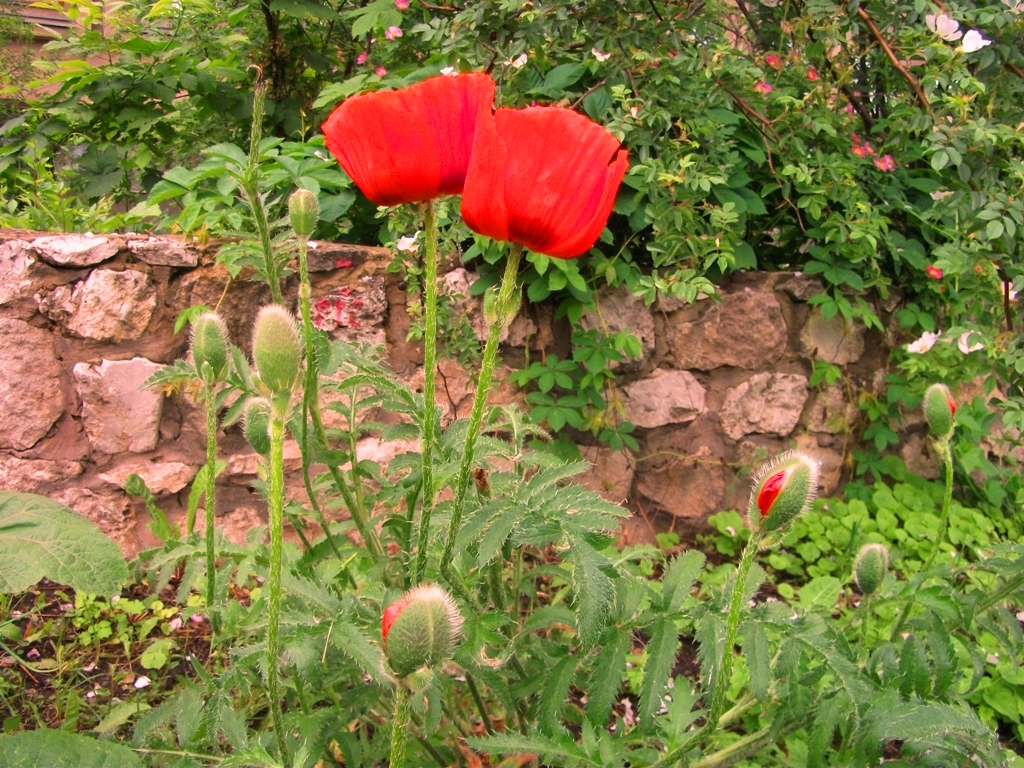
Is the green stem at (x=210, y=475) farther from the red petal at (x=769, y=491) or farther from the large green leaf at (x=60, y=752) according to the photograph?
the red petal at (x=769, y=491)

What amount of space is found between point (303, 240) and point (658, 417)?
5.63 feet

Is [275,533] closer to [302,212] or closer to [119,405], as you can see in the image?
[302,212]

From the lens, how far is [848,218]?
2.46 m

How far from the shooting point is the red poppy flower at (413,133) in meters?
0.84

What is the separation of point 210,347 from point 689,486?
200 centimetres

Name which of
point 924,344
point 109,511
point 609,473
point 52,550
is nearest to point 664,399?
point 609,473

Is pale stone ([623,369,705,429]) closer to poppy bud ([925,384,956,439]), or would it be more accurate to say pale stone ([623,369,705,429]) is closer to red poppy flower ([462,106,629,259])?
poppy bud ([925,384,956,439])

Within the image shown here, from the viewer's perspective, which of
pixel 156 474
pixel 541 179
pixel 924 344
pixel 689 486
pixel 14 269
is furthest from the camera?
pixel 689 486

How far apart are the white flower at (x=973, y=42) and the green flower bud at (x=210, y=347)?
2.07m

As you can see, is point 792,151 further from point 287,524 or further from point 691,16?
point 287,524

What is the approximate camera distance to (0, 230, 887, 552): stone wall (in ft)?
6.71

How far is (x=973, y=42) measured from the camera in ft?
6.81

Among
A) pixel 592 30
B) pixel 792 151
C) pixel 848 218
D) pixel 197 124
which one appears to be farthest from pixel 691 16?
pixel 197 124

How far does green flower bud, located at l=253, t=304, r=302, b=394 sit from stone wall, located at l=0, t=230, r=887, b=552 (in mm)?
1442
